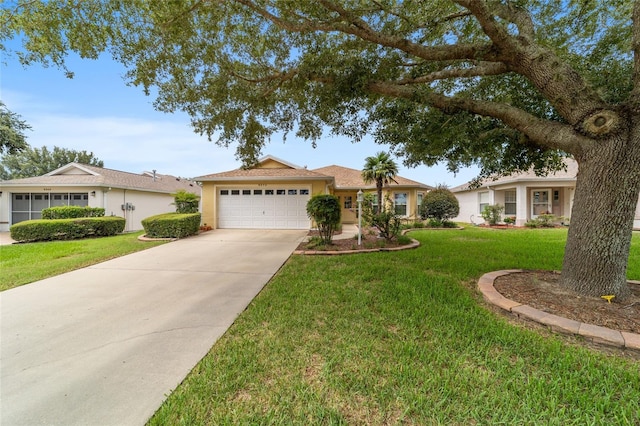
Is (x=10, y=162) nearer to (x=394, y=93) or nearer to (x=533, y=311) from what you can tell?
(x=394, y=93)

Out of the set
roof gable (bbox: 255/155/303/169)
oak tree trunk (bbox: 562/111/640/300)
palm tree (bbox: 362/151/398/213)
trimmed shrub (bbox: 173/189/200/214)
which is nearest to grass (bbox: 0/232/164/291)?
trimmed shrub (bbox: 173/189/200/214)

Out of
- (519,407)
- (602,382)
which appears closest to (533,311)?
(602,382)

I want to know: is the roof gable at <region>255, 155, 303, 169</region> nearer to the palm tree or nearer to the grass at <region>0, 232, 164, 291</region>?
the palm tree

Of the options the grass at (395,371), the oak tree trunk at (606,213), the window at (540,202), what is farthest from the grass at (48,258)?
the window at (540,202)

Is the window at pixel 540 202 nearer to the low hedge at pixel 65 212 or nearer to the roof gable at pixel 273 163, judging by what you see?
the roof gable at pixel 273 163

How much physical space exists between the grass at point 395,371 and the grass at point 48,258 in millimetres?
5328

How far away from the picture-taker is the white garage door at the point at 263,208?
44.7 feet

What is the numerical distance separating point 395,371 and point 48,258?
971 cm

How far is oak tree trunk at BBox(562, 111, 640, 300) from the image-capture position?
11.1 ft

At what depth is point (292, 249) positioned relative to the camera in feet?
27.4

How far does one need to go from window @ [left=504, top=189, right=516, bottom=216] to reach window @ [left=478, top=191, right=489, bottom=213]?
120 cm

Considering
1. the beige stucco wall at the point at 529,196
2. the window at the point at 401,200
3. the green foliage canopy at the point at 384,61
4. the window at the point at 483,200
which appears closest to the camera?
the green foliage canopy at the point at 384,61

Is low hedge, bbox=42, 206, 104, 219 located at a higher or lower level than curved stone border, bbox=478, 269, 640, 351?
higher

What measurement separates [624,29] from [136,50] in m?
9.81
